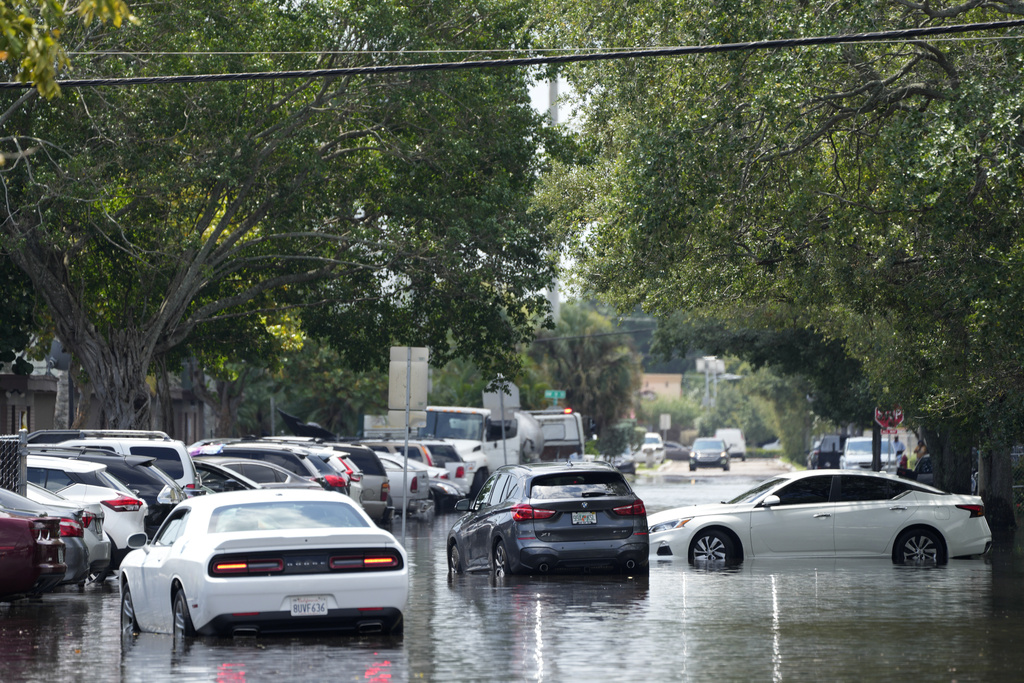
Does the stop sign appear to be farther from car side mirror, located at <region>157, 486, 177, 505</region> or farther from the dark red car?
the dark red car

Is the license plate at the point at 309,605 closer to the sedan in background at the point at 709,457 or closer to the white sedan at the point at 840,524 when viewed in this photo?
the white sedan at the point at 840,524

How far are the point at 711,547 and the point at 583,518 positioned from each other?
3.02m

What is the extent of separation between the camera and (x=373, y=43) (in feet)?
88.4

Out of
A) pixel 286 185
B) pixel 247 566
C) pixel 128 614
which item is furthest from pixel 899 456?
pixel 247 566

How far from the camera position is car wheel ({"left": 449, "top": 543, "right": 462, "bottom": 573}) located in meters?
19.5

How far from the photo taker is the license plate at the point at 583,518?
1780 centimetres

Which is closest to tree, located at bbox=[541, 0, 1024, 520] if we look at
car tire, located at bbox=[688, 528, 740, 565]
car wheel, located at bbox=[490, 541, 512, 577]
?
car tire, located at bbox=[688, 528, 740, 565]

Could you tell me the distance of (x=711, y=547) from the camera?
20047mm

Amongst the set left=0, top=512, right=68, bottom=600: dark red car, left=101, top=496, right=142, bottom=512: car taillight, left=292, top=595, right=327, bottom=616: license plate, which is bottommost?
left=292, top=595, right=327, bottom=616: license plate

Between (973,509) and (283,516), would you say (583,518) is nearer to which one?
(973,509)

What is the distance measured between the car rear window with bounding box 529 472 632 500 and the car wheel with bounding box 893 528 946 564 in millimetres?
4465

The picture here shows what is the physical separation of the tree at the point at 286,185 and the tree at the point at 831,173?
17.5ft

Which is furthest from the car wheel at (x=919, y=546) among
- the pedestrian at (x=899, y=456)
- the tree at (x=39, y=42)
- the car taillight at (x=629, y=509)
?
the pedestrian at (x=899, y=456)

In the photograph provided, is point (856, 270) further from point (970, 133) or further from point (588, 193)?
point (588, 193)
